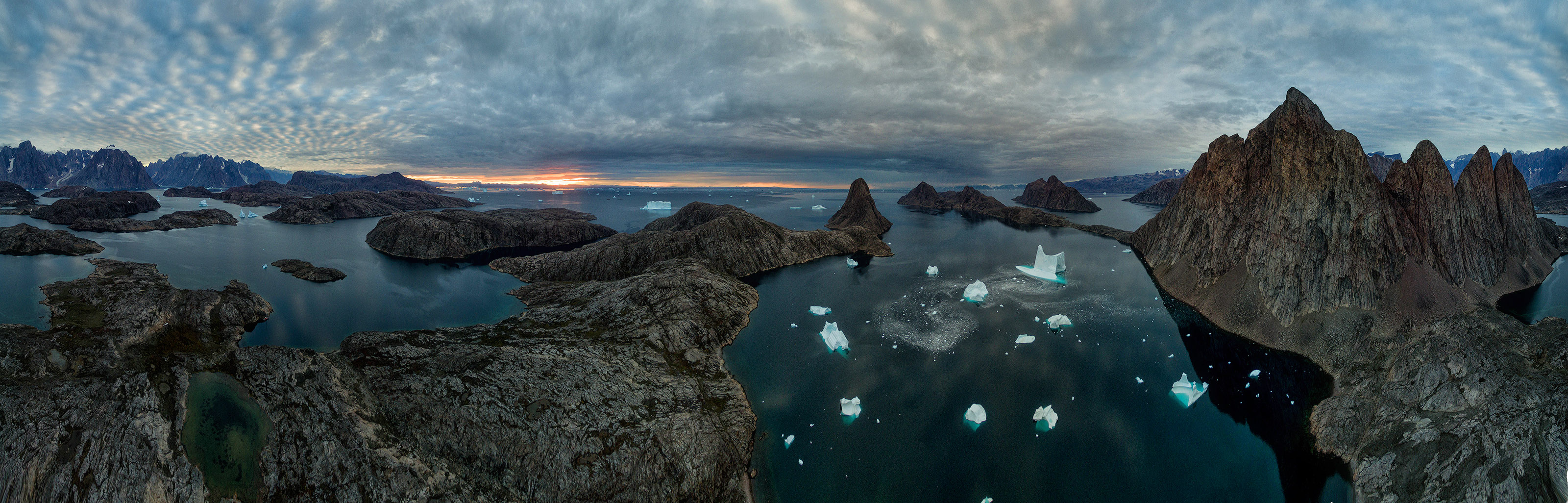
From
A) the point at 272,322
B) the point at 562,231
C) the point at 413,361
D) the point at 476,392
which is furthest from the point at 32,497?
the point at 562,231

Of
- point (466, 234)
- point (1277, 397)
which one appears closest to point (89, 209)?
point (466, 234)

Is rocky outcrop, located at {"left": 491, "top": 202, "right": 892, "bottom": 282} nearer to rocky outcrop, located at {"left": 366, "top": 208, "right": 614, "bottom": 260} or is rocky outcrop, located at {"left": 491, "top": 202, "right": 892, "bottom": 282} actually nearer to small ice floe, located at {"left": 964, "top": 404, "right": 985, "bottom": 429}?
rocky outcrop, located at {"left": 366, "top": 208, "right": 614, "bottom": 260}

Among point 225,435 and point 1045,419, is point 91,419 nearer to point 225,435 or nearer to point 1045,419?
point 225,435

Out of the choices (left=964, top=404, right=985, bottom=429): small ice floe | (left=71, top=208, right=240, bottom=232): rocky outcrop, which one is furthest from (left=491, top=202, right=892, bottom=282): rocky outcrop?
(left=71, top=208, right=240, bottom=232): rocky outcrop

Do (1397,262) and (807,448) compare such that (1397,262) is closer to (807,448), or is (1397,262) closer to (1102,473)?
(1102,473)

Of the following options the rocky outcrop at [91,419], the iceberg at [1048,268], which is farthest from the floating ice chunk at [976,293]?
the rocky outcrop at [91,419]

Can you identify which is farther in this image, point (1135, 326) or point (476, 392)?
point (1135, 326)
